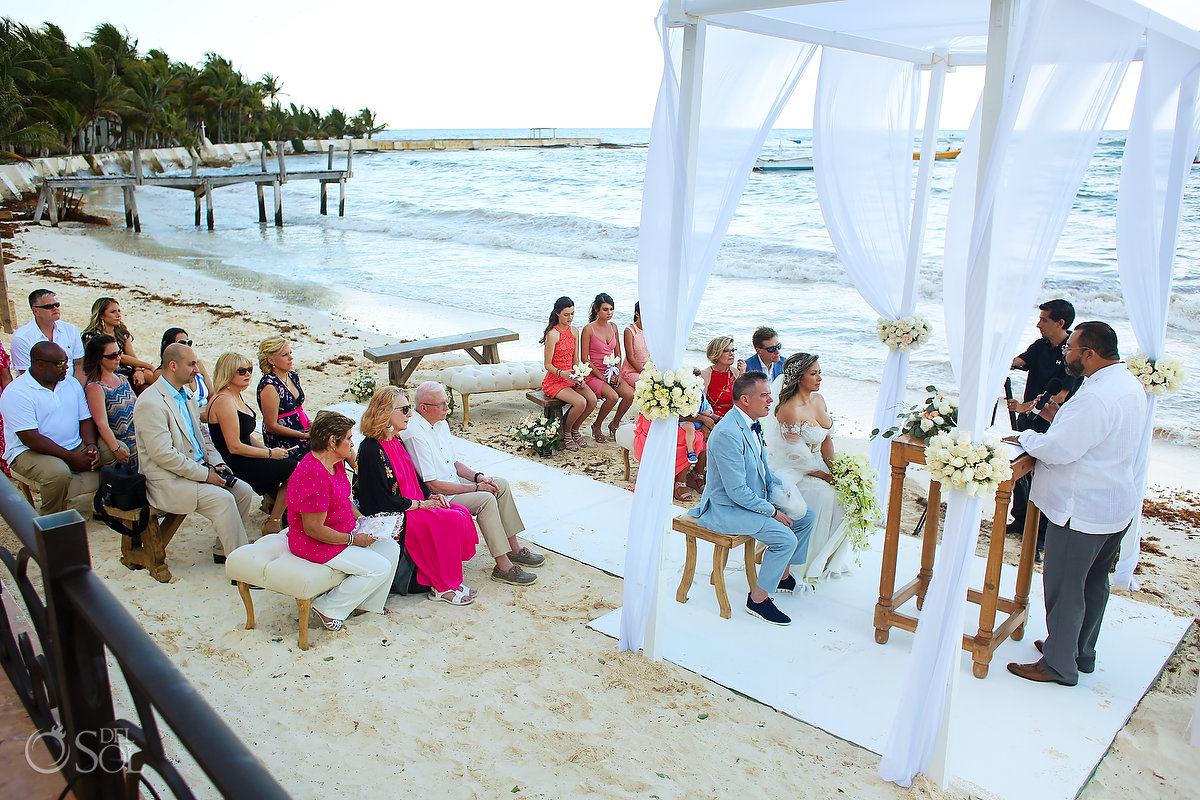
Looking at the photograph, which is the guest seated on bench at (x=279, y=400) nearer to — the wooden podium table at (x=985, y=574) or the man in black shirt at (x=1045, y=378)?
the wooden podium table at (x=985, y=574)

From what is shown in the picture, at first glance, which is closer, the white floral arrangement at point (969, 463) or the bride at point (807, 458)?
the white floral arrangement at point (969, 463)

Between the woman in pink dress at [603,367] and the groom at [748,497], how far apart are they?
3.29 m

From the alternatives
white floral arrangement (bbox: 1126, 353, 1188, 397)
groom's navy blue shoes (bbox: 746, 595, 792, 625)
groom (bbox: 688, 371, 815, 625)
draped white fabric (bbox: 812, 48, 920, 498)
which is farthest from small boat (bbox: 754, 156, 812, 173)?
groom's navy blue shoes (bbox: 746, 595, 792, 625)

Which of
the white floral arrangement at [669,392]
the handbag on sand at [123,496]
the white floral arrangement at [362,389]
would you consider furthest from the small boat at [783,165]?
the handbag on sand at [123,496]

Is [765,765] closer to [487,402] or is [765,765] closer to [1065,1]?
[1065,1]

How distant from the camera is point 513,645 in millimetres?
4738

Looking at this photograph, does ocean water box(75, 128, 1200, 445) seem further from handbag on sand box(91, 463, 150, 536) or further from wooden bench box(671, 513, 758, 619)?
handbag on sand box(91, 463, 150, 536)

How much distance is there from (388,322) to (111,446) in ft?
29.0

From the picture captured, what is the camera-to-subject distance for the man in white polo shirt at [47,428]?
534cm

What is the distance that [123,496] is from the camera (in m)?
5.09

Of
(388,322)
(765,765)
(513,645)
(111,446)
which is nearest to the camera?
(765,765)

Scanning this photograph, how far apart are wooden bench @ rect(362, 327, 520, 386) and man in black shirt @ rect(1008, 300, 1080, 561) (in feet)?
20.0

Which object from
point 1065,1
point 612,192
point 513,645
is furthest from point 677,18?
point 612,192

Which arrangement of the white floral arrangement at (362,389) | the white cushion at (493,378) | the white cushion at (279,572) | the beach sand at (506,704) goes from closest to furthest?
the beach sand at (506,704) → the white cushion at (279,572) → the white cushion at (493,378) → the white floral arrangement at (362,389)
